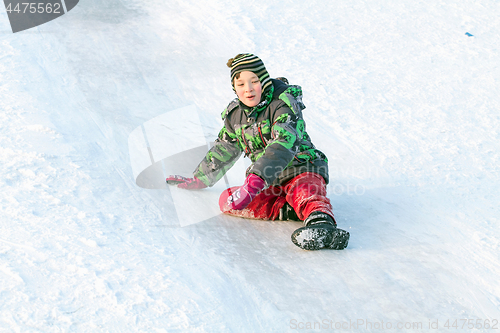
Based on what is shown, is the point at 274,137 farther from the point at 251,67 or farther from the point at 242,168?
the point at 242,168

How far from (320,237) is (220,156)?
2.79ft

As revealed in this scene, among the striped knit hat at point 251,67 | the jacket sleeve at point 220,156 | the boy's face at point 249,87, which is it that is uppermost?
the striped knit hat at point 251,67

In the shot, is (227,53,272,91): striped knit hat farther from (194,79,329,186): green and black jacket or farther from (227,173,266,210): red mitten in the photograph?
(227,173,266,210): red mitten

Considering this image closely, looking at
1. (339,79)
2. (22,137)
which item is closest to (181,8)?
(339,79)

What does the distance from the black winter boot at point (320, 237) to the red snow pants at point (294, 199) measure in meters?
0.13

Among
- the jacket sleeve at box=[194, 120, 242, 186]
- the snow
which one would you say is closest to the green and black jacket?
the jacket sleeve at box=[194, 120, 242, 186]

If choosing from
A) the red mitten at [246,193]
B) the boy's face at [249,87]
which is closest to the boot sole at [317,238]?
the red mitten at [246,193]

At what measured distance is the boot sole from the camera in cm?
200

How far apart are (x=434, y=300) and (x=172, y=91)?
114 inches

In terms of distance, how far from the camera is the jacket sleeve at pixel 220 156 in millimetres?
2553

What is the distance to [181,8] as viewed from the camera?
5.48 m

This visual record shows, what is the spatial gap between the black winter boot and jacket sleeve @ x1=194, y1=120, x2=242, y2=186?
731 mm

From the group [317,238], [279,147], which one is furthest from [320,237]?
[279,147]

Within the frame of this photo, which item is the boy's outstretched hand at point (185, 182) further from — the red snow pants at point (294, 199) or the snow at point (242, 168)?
the red snow pants at point (294, 199)
